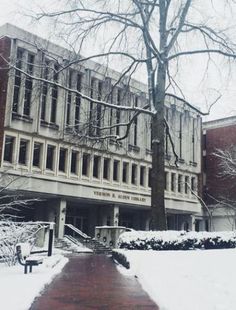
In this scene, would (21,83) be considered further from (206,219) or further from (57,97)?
(206,219)

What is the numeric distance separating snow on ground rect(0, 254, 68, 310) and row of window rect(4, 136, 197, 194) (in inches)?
770

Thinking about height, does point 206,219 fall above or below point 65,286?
above

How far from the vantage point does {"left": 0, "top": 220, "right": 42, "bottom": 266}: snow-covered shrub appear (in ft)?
48.3

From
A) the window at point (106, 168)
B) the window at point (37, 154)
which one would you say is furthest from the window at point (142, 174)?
the window at point (37, 154)

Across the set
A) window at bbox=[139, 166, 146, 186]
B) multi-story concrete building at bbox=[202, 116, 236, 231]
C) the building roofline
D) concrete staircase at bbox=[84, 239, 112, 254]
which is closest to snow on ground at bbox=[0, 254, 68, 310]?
concrete staircase at bbox=[84, 239, 112, 254]

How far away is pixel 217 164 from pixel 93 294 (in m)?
47.3

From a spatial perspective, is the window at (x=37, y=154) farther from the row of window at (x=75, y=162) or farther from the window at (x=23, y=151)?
the window at (x=23, y=151)

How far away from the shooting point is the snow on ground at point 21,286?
718 centimetres

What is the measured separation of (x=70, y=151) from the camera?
36.0 meters

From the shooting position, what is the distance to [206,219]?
2169 inches

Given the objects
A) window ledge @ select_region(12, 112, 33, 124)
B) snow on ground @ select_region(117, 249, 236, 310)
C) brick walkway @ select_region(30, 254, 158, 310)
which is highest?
window ledge @ select_region(12, 112, 33, 124)

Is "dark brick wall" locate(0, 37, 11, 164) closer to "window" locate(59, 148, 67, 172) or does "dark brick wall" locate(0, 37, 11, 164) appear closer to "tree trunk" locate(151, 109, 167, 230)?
"window" locate(59, 148, 67, 172)

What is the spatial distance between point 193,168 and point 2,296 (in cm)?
4350

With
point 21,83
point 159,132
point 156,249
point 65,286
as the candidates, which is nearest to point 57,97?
point 21,83
